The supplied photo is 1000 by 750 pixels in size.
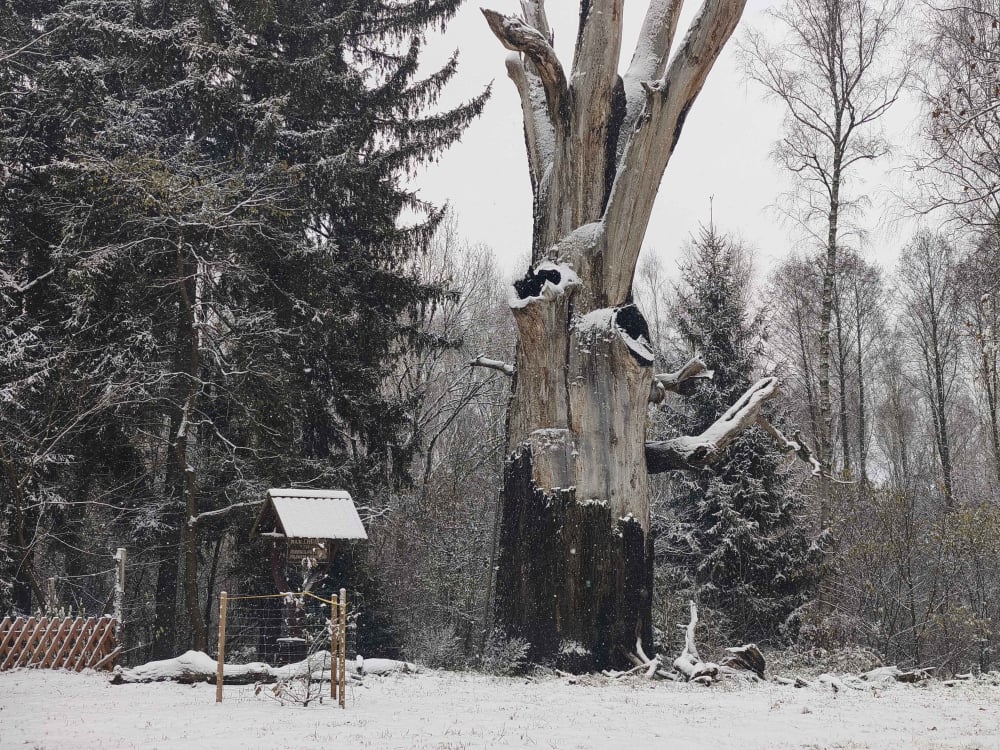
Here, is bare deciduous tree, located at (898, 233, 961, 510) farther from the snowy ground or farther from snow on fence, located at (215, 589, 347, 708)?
snow on fence, located at (215, 589, 347, 708)

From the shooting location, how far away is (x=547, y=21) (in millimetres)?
11516

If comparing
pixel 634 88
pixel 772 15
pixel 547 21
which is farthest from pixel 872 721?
pixel 772 15

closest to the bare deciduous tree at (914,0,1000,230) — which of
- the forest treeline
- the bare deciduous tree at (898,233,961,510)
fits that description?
the forest treeline

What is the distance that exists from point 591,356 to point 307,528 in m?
3.76

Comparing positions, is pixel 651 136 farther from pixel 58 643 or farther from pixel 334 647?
pixel 58 643

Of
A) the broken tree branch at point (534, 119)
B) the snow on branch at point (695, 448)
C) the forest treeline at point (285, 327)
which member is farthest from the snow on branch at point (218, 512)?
the broken tree branch at point (534, 119)

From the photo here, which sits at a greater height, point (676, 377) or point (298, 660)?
point (676, 377)

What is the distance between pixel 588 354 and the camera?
9773 mm

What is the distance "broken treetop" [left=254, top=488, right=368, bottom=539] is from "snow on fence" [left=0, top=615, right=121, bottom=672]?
260 cm

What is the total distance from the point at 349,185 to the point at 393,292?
6.78 feet

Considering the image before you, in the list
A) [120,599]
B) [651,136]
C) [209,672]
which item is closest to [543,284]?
[651,136]

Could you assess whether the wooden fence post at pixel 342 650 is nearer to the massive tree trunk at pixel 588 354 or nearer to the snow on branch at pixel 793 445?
the massive tree trunk at pixel 588 354

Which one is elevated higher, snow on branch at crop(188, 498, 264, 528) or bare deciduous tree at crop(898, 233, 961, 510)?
bare deciduous tree at crop(898, 233, 961, 510)

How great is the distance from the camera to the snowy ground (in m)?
5.85
